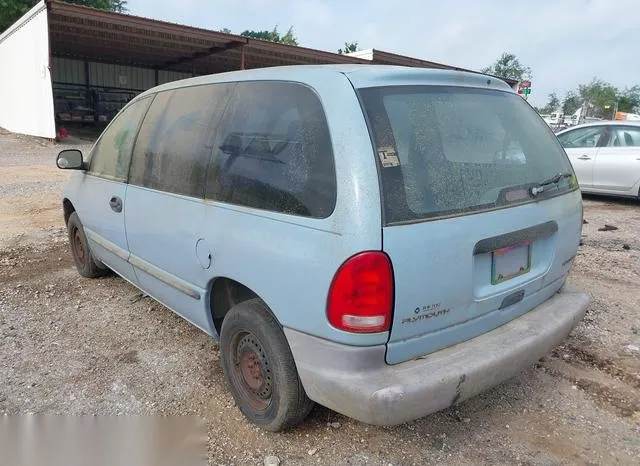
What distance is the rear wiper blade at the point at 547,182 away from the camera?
2.59 m

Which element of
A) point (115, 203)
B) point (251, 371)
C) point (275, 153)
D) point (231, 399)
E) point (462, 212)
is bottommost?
point (231, 399)

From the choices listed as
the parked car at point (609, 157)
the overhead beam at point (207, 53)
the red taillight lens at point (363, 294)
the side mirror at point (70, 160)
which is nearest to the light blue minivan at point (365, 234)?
the red taillight lens at point (363, 294)

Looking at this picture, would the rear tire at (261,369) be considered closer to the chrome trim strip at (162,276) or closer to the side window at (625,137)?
the chrome trim strip at (162,276)

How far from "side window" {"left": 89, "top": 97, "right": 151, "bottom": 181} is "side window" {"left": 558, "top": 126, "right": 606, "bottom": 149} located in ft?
25.6

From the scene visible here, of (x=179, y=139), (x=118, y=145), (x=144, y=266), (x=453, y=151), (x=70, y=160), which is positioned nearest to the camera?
(x=453, y=151)

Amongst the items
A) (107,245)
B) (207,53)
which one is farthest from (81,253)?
(207,53)

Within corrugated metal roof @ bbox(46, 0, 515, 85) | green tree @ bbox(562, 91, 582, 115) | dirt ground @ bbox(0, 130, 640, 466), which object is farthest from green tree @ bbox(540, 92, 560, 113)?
dirt ground @ bbox(0, 130, 640, 466)

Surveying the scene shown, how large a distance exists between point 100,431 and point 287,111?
185cm

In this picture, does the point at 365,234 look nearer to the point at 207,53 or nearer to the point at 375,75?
the point at 375,75

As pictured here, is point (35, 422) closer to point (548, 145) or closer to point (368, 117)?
point (368, 117)

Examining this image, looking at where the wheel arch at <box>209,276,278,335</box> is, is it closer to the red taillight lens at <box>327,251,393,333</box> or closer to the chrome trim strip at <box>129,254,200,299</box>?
the chrome trim strip at <box>129,254,200,299</box>

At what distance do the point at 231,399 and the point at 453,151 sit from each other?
178 centimetres

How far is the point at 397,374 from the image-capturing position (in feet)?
6.70

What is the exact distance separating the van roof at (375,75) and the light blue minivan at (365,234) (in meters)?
0.01
